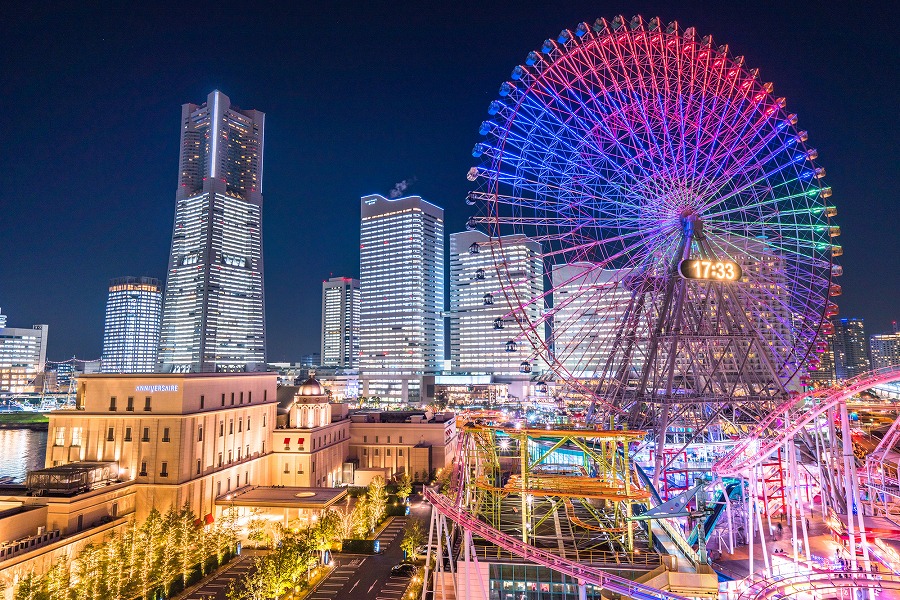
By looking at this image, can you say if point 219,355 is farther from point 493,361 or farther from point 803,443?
point 803,443

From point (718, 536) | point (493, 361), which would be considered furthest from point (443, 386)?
point (718, 536)

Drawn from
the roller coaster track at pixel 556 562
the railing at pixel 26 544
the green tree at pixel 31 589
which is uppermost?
the roller coaster track at pixel 556 562

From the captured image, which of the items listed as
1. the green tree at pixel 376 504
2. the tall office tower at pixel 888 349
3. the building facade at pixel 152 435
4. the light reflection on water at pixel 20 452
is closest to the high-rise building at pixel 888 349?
the tall office tower at pixel 888 349

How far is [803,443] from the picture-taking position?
40.6 metres

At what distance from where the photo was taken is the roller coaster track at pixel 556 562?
19.5 m

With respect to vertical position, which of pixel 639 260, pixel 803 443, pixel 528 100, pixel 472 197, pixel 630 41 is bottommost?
pixel 803 443

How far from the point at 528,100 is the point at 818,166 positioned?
21226 millimetres

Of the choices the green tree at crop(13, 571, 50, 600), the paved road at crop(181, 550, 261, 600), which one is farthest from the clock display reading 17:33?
the paved road at crop(181, 550, 261, 600)

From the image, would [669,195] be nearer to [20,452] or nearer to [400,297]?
[20,452]

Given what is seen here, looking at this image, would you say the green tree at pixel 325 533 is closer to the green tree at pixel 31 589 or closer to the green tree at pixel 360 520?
the green tree at pixel 360 520

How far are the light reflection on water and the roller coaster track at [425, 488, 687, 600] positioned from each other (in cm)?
8058

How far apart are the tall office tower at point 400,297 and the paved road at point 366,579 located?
439ft

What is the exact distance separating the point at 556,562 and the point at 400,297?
167 meters

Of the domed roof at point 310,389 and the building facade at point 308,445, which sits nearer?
the building facade at point 308,445
